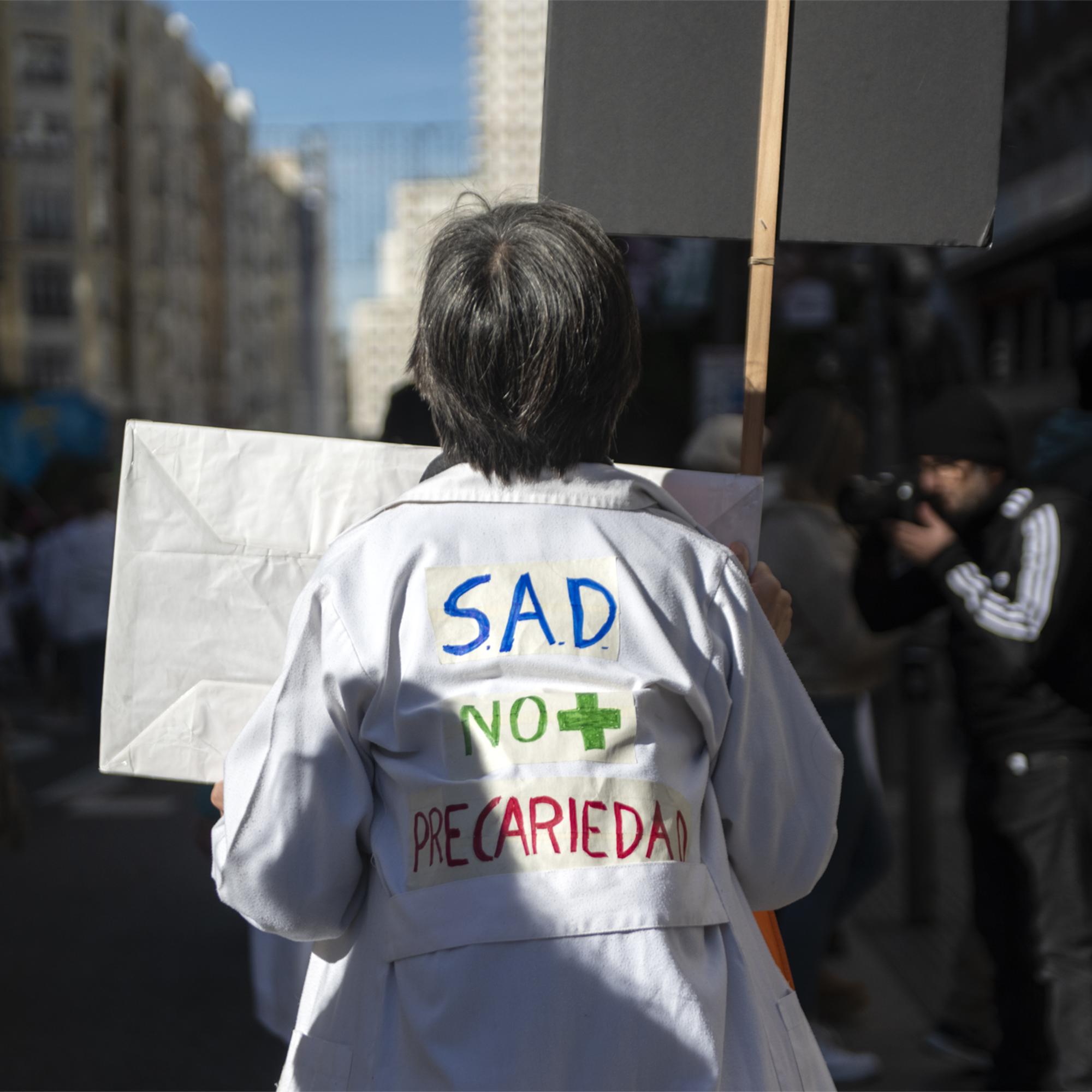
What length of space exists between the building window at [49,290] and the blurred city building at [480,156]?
16.6 m

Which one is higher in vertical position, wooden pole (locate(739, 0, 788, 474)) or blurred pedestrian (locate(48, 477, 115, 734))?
wooden pole (locate(739, 0, 788, 474))

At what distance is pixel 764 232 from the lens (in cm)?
249

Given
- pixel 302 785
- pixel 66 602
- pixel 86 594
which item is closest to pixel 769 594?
pixel 302 785

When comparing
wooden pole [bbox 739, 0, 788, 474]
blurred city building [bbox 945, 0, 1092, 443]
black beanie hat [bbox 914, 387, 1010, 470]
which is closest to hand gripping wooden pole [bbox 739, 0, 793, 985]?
wooden pole [bbox 739, 0, 788, 474]

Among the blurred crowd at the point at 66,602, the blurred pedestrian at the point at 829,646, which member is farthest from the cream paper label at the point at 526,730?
the blurred crowd at the point at 66,602

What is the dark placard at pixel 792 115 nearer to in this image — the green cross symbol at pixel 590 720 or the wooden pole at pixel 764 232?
the wooden pole at pixel 764 232

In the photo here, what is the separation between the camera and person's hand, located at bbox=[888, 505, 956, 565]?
145 inches

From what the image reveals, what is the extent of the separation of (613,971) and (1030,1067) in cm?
266

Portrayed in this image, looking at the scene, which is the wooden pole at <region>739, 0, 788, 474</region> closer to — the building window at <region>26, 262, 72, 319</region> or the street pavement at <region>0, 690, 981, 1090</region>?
the street pavement at <region>0, 690, 981, 1090</region>

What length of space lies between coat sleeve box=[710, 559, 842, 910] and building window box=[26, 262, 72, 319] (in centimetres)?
5929

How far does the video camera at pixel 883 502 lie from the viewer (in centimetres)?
379

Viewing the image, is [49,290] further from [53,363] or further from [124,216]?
[124,216]

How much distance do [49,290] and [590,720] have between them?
60.2 meters

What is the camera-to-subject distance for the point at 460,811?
175cm
